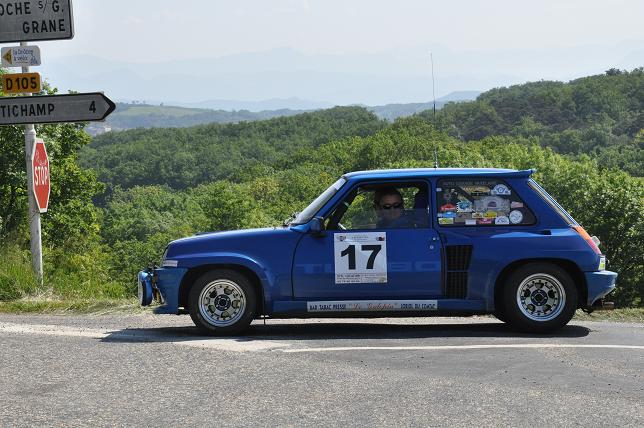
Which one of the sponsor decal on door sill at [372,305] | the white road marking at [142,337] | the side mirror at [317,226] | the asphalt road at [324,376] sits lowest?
the asphalt road at [324,376]

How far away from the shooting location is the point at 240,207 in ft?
283

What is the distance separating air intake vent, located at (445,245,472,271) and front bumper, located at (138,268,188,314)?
2546 mm

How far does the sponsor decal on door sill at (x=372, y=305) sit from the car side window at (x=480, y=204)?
842mm

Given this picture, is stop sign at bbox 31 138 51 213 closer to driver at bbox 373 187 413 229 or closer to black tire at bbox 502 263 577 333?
driver at bbox 373 187 413 229

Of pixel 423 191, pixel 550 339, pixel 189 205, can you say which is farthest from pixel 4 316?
pixel 189 205

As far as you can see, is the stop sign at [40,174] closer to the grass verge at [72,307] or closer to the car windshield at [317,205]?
the grass verge at [72,307]

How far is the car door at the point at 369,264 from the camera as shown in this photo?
8695 millimetres

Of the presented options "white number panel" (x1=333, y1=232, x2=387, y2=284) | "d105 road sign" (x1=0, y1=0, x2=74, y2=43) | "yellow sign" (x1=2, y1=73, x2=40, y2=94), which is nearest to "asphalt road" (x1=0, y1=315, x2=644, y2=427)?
"white number panel" (x1=333, y1=232, x2=387, y2=284)

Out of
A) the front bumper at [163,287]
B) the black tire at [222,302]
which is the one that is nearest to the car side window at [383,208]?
the black tire at [222,302]

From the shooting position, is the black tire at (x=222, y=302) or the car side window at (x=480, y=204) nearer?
the black tire at (x=222, y=302)

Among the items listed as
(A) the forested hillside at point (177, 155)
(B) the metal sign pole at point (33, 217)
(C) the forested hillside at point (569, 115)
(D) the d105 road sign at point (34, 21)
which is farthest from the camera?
(A) the forested hillside at point (177, 155)

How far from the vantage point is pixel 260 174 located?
5561 inches

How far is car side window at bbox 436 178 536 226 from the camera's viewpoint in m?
8.87

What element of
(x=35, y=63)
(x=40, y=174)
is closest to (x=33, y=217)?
(x=40, y=174)
